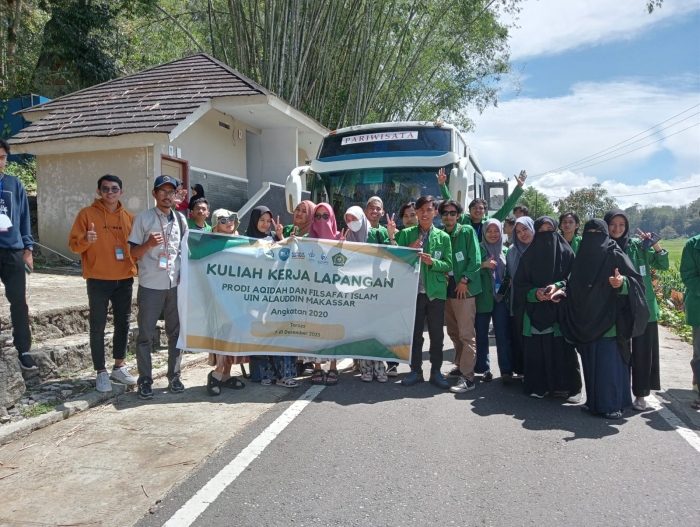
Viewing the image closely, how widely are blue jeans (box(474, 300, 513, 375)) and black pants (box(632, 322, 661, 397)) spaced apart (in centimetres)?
124

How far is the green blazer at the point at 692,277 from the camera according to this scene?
18.7 feet

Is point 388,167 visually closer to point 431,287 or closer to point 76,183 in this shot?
point 431,287

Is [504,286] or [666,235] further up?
[666,235]

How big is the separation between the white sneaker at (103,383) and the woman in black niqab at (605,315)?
15.0 feet

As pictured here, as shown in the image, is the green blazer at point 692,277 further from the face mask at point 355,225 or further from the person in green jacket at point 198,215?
the person in green jacket at point 198,215

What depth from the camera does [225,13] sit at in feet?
61.0

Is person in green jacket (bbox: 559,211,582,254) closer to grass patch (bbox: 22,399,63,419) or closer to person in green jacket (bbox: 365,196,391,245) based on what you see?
person in green jacket (bbox: 365,196,391,245)

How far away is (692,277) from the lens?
580cm

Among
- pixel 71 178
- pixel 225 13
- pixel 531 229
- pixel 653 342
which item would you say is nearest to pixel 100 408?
pixel 531 229

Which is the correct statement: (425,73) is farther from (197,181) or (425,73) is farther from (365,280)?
(365,280)

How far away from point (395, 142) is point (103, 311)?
18.6 feet

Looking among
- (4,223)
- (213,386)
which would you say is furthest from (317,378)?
(4,223)

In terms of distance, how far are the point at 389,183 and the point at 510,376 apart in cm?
→ 419

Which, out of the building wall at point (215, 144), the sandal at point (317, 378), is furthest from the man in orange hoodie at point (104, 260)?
the building wall at point (215, 144)
